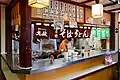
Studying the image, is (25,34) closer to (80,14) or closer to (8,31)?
(80,14)

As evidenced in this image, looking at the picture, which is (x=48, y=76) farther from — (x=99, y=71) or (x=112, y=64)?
(x=112, y=64)

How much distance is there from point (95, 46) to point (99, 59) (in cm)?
188

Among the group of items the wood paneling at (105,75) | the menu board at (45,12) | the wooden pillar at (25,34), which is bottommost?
the wood paneling at (105,75)

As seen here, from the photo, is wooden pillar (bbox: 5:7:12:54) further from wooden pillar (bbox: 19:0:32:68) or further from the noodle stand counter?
wooden pillar (bbox: 19:0:32:68)

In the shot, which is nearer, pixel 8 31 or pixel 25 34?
pixel 25 34

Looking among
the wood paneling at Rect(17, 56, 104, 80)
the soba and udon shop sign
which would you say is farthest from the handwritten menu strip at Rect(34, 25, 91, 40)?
the wood paneling at Rect(17, 56, 104, 80)

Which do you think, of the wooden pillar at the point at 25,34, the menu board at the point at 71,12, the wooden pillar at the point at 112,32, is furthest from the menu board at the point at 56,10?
the wooden pillar at the point at 112,32

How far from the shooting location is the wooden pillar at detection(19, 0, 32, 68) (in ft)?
9.36

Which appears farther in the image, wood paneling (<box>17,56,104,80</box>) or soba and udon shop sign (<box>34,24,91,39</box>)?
soba and udon shop sign (<box>34,24,91,39</box>)

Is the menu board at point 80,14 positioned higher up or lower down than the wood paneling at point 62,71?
higher up

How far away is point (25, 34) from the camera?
2887mm

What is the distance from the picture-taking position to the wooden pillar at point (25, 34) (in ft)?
9.36

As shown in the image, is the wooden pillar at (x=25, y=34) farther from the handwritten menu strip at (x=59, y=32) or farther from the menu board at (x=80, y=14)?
the menu board at (x=80, y=14)

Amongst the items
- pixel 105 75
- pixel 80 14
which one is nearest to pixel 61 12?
pixel 80 14
